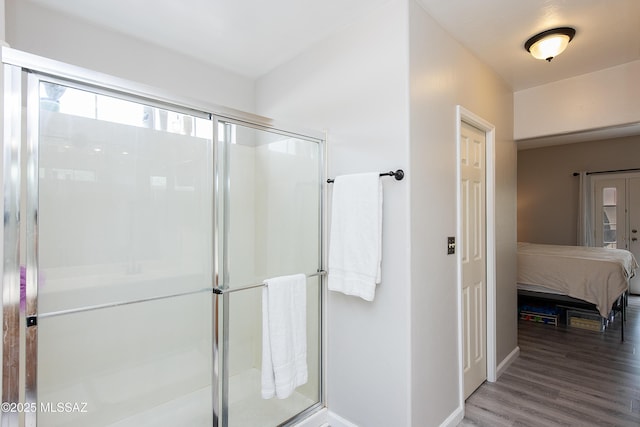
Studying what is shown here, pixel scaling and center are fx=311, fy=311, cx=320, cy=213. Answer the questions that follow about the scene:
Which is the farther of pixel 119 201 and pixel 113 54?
pixel 113 54

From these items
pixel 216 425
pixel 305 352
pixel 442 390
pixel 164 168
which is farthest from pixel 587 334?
pixel 164 168

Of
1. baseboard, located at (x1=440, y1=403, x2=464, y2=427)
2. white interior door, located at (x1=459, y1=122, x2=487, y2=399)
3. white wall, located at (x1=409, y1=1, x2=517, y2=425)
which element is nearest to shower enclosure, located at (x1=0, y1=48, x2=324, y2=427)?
white wall, located at (x1=409, y1=1, x2=517, y2=425)

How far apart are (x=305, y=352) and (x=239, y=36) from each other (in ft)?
6.97

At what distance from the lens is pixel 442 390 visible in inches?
75.7

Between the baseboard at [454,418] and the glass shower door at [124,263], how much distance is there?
4.64ft

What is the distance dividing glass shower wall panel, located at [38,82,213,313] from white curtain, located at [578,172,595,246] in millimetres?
6631

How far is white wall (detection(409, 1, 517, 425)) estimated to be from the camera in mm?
1734

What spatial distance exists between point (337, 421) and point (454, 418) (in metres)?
0.75

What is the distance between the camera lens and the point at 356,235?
1865mm

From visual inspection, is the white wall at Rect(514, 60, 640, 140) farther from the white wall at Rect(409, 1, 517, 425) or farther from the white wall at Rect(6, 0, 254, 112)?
the white wall at Rect(6, 0, 254, 112)

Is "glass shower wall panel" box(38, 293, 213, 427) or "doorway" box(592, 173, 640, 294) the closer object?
"glass shower wall panel" box(38, 293, 213, 427)

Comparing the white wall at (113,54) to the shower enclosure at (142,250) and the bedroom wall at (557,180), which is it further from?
the bedroom wall at (557,180)

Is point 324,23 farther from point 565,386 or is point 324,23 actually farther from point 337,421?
point 565,386

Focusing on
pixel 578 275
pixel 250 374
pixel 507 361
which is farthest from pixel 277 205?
pixel 578 275
